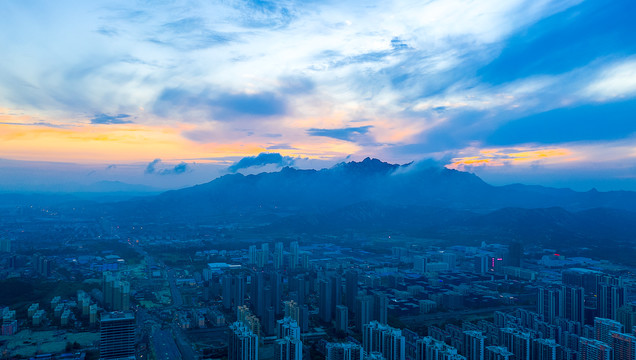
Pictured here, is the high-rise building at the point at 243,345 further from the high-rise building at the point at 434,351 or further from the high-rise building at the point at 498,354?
the high-rise building at the point at 498,354

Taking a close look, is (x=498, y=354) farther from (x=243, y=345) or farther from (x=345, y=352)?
(x=243, y=345)

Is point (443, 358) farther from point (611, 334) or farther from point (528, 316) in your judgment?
point (528, 316)

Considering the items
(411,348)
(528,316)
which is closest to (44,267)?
(411,348)

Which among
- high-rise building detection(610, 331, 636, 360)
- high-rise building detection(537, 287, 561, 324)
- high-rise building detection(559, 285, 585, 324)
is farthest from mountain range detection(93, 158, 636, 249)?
high-rise building detection(610, 331, 636, 360)

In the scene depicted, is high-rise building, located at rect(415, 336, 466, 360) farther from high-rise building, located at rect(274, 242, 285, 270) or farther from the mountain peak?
the mountain peak

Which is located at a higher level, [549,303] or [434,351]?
[434,351]

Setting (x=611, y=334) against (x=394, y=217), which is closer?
(x=611, y=334)

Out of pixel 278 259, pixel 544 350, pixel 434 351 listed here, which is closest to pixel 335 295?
pixel 434 351
